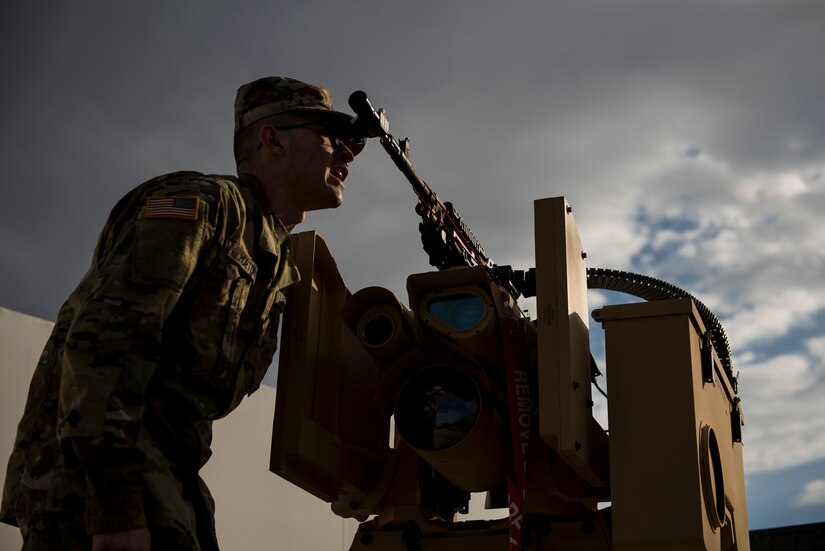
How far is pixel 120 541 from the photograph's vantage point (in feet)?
6.73

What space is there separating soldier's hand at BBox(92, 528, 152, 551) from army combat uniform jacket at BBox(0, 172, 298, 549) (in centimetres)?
1

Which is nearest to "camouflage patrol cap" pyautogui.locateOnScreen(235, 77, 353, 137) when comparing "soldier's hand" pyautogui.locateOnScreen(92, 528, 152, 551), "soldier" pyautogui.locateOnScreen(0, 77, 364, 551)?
"soldier" pyautogui.locateOnScreen(0, 77, 364, 551)

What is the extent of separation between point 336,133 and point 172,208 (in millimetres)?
859

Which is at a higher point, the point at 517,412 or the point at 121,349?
the point at 517,412

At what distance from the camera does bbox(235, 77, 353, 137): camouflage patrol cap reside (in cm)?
308

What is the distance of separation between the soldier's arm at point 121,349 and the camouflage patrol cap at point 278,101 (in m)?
0.71

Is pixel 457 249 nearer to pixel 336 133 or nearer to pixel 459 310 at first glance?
pixel 459 310

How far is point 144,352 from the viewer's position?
2.24 meters

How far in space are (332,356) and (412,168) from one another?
2.41ft

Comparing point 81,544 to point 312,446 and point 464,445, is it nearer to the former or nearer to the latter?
point 312,446

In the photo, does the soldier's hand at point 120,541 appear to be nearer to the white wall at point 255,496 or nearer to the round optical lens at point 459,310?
the round optical lens at point 459,310

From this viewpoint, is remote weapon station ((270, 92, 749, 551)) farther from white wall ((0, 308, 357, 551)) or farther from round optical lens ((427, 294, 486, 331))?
white wall ((0, 308, 357, 551))

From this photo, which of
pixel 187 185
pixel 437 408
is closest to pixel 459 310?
pixel 437 408

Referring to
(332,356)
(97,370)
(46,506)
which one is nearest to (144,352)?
(97,370)
